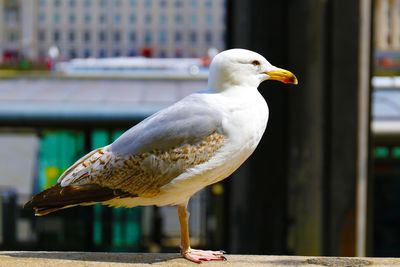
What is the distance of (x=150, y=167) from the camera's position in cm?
235

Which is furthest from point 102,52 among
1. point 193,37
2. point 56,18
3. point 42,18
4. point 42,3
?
point 193,37

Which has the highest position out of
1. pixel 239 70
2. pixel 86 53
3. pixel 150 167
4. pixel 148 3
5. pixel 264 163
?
pixel 148 3

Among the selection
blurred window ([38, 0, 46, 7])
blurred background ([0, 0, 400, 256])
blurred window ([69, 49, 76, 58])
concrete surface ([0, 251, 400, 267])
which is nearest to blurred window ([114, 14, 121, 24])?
blurred window ([69, 49, 76, 58])

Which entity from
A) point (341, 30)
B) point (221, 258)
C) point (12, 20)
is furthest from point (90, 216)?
point (12, 20)

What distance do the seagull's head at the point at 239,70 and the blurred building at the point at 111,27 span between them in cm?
9153

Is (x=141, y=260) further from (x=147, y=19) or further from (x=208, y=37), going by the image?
(x=147, y=19)

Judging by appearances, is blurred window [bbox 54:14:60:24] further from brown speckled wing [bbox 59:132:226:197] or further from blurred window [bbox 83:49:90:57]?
brown speckled wing [bbox 59:132:226:197]

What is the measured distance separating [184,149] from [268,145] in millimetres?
2756

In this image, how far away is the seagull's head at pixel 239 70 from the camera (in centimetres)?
236

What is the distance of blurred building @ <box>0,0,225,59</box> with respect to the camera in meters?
95.2

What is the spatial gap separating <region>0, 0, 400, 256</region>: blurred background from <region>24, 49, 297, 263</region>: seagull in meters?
2.41

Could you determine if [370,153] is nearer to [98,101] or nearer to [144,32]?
[98,101]

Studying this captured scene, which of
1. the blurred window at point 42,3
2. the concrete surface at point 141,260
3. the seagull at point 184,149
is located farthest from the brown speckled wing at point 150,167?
the blurred window at point 42,3

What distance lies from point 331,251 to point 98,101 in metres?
4.25
